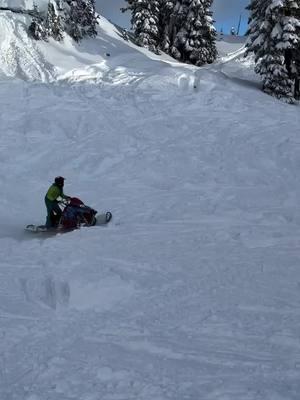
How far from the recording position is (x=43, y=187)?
1700 cm

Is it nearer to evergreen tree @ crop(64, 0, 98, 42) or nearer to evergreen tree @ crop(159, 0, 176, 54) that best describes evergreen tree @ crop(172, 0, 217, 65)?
evergreen tree @ crop(159, 0, 176, 54)

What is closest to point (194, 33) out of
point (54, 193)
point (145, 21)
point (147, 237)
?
point (145, 21)

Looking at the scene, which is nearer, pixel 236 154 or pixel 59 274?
pixel 59 274

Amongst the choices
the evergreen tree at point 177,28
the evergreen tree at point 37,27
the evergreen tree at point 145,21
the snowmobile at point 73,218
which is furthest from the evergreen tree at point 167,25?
the snowmobile at point 73,218

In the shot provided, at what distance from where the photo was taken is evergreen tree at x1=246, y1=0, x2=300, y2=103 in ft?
86.3

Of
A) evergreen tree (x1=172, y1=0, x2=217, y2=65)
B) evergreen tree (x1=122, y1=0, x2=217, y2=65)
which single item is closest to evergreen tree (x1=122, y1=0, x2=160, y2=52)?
evergreen tree (x1=122, y1=0, x2=217, y2=65)

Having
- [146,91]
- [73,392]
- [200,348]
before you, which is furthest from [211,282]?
[146,91]

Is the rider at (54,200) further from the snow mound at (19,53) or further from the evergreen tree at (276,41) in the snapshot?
the evergreen tree at (276,41)

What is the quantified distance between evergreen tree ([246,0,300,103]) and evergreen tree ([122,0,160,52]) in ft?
38.0

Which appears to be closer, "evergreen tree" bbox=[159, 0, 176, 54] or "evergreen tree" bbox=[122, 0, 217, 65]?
"evergreen tree" bbox=[122, 0, 217, 65]

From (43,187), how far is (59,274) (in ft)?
27.5

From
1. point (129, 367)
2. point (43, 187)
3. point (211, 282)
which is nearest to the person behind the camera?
point (129, 367)

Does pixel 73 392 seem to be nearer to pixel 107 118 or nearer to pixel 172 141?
pixel 172 141

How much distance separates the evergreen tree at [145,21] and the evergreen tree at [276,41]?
11596mm
